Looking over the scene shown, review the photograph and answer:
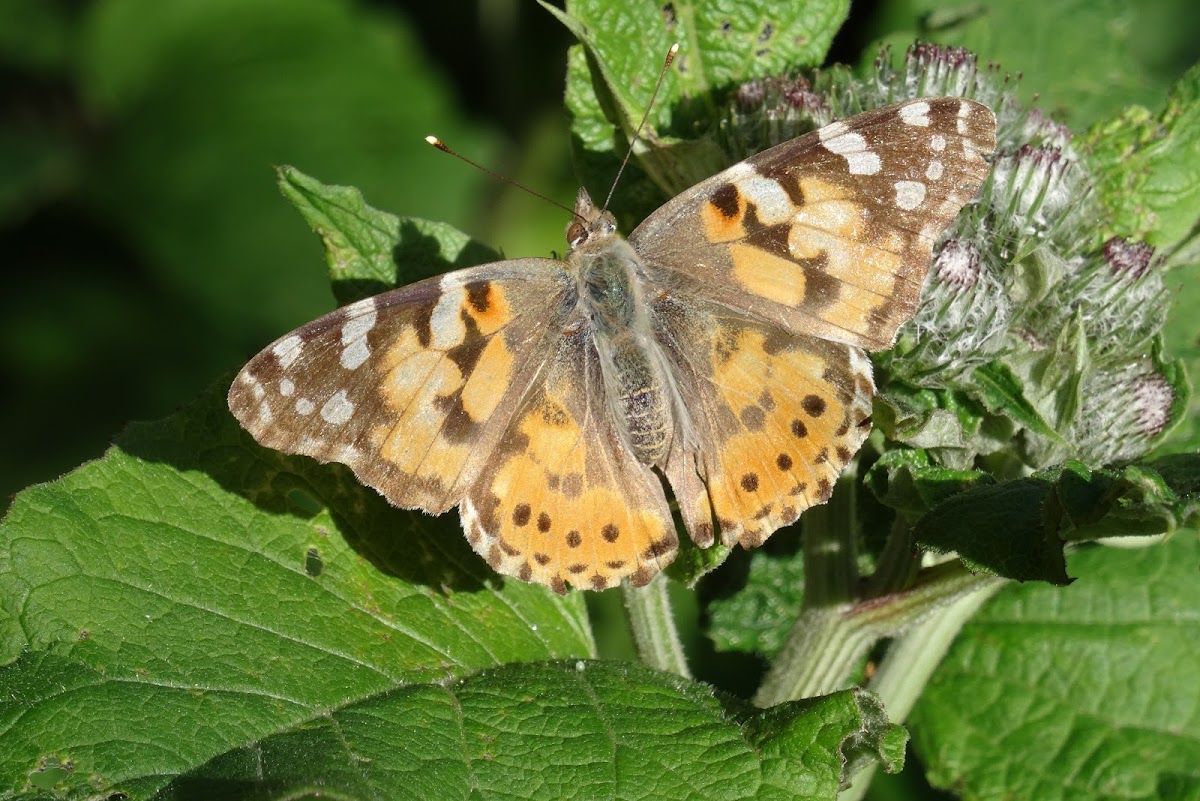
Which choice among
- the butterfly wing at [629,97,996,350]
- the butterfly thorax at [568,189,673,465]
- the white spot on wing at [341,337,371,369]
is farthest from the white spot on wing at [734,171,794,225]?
the white spot on wing at [341,337,371,369]

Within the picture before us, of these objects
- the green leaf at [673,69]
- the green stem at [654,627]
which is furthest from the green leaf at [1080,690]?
the green leaf at [673,69]

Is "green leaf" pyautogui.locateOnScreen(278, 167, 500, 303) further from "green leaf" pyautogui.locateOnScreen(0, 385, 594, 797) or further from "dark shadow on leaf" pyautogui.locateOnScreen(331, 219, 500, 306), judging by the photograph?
"green leaf" pyautogui.locateOnScreen(0, 385, 594, 797)

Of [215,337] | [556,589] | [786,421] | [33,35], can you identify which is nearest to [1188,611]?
[786,421]

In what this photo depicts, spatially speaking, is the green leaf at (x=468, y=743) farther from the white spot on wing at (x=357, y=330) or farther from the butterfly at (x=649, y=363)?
the white spot on wing at (x=357, y=330)

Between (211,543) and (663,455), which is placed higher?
(663,455)

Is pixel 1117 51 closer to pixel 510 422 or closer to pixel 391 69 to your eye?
pixel 510 422

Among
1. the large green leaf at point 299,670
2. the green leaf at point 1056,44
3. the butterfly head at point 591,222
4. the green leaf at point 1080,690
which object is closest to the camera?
the large green leaf at point 299,670
